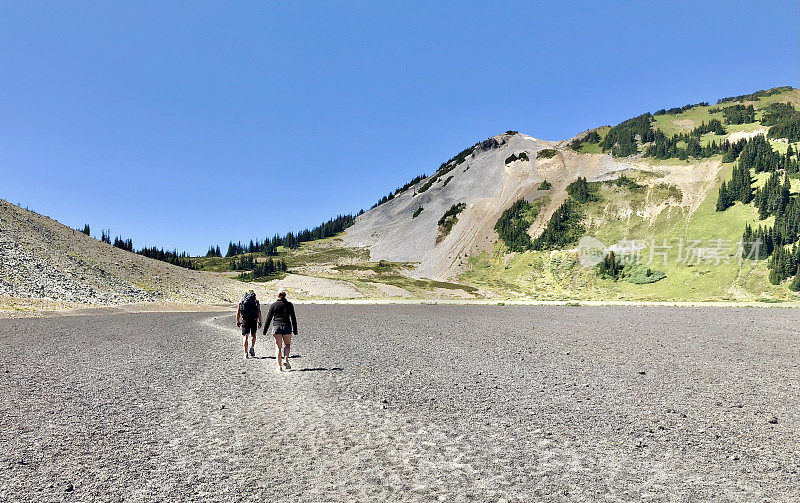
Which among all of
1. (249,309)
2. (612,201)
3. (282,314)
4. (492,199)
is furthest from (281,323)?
(492,199)

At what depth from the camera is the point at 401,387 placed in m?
12.8

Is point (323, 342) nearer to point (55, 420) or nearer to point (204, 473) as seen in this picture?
point (55, 420)

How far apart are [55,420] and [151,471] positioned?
422cm

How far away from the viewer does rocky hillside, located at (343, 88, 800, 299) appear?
347ft

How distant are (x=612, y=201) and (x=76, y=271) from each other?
129m

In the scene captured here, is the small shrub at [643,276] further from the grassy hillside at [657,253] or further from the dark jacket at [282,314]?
the dark jacket at [282,314]

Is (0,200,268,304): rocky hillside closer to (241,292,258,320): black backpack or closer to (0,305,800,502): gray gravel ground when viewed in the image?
(0,305,800,502): gray gravel ground

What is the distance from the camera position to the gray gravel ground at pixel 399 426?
6594mm

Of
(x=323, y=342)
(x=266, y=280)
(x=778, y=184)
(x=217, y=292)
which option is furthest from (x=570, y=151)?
(x=323, y=342)

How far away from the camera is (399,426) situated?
9.30 m

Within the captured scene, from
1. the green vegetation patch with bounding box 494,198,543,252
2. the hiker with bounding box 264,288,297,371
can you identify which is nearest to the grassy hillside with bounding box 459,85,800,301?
the green vegetation patch with bounding box 494,198,543,252

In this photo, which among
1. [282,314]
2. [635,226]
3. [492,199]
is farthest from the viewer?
[492,199]

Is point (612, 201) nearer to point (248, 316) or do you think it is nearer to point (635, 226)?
point (635, 226)

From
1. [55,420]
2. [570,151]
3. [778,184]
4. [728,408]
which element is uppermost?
[570,151]
